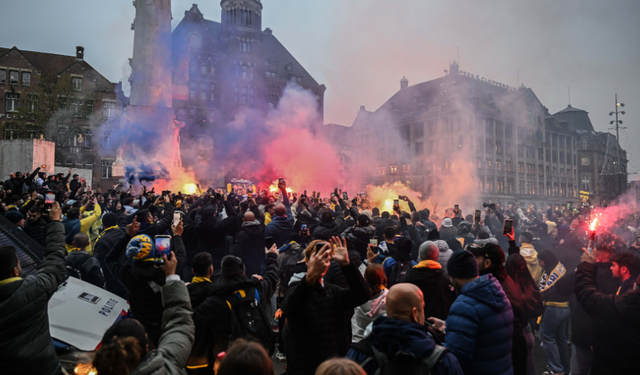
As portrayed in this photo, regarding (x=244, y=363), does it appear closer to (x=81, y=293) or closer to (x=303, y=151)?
(x=81, y=293)

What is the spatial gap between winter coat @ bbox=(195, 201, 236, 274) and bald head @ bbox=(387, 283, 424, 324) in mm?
4767

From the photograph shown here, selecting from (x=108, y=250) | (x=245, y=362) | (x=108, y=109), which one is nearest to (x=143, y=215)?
(x=108, y=250)

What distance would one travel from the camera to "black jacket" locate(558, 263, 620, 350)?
4.77 meters

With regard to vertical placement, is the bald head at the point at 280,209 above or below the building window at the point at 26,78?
below

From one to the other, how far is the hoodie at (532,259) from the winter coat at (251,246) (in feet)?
14.8

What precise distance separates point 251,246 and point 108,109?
131 ft

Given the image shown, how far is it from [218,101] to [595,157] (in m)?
58.8

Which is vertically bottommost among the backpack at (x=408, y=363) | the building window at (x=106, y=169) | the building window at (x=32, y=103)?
the backpack at (x=408, y=363)

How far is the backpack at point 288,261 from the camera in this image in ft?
19.4

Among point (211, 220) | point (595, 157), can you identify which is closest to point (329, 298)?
point (211, 220)

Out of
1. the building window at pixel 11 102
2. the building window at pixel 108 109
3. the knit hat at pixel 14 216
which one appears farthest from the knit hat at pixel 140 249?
the building window at pixel 11 102

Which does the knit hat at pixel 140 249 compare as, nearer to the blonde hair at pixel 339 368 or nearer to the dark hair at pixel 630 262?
the blonde hair at pixel 339 368

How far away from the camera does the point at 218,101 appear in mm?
50344

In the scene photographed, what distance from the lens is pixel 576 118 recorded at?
214 ft
